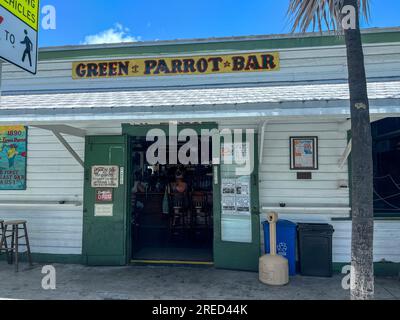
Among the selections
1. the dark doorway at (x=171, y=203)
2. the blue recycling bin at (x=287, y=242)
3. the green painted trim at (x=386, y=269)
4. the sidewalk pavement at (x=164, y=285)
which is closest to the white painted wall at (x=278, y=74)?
the dark doorway at (x=171, y=203)

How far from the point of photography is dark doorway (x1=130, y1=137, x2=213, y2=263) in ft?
26.5

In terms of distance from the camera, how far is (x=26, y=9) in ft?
10.9

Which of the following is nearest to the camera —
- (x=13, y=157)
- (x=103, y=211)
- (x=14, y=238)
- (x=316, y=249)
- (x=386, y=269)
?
(x=316, y=249)

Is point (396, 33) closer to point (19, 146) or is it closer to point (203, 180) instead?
point (203, 180)

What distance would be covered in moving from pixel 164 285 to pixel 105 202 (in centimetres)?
204

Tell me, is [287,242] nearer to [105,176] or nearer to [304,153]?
[304,153]

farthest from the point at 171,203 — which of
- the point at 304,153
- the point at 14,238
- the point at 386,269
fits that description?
the point at 386,269

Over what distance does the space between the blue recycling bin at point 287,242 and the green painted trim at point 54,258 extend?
12.1 feet

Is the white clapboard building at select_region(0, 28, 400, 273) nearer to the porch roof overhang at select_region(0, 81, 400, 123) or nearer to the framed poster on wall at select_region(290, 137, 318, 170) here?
the framed poster on wall at select_region(290, 137, 318, 170)

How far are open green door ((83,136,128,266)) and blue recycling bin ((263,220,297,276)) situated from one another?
111 inches

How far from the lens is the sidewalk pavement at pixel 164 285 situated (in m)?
4.44

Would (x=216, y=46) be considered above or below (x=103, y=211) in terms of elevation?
above

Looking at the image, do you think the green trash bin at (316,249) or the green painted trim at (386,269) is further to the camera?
the green painted trim at (386,269)

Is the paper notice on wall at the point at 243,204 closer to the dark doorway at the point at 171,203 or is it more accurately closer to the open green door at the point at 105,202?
the dark doorway at the point at 171,203
